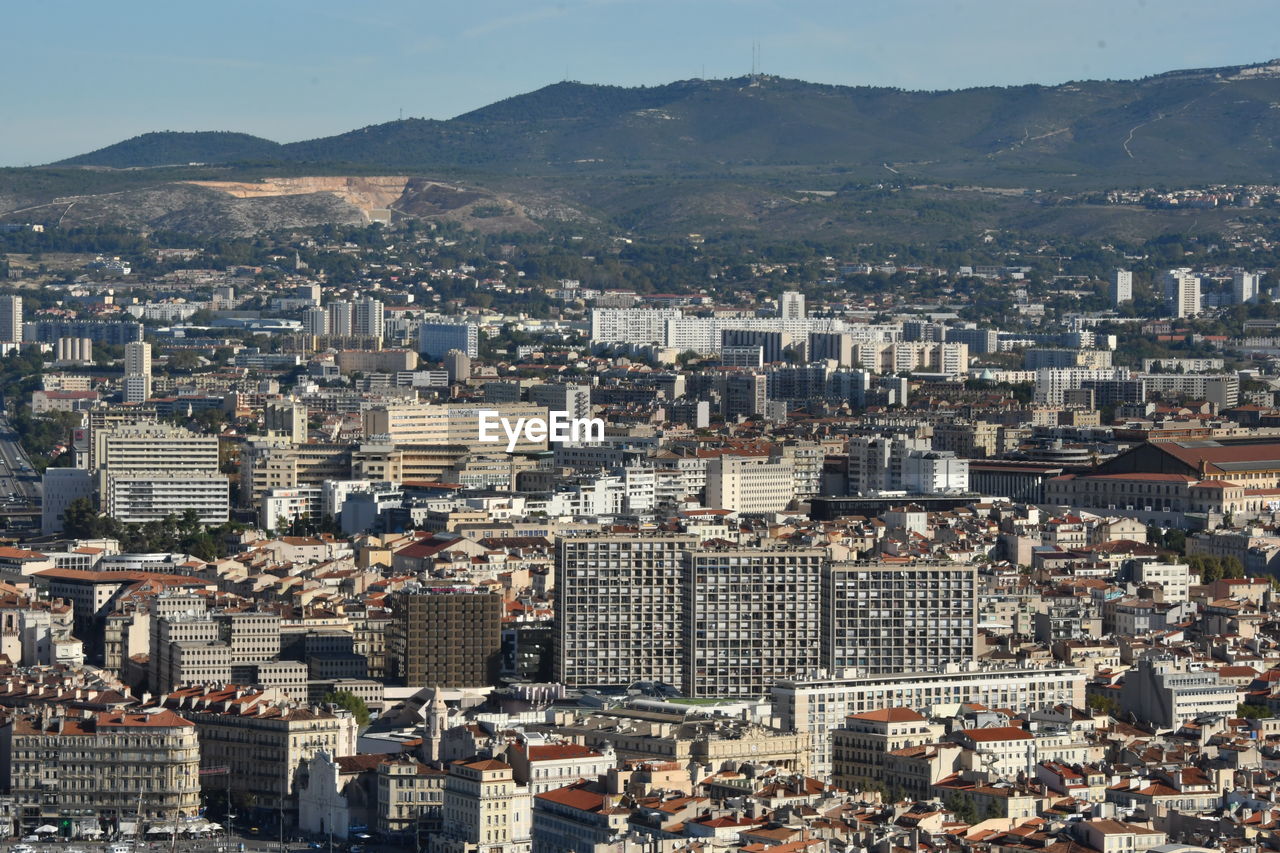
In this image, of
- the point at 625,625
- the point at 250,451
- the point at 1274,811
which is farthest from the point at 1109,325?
the point at 1274,811

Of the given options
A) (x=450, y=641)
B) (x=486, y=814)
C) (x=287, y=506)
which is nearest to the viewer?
(x=486, y=814)

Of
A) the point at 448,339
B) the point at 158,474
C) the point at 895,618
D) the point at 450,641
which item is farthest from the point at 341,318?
the point at 895,618

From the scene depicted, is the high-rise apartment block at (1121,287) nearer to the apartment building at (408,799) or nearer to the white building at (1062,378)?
the white building at (1062,378)

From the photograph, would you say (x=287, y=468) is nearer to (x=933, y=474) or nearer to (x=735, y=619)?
(x=933, y=474)

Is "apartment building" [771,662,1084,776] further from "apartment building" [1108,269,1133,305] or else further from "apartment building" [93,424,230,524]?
"apartment building" [1108,269,1133,305]

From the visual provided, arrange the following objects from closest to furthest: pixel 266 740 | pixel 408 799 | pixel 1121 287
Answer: pixel 408 799 → pixel 266 740 → pixel 1121 287

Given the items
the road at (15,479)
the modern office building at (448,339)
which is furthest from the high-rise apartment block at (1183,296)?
the road at (15,479)

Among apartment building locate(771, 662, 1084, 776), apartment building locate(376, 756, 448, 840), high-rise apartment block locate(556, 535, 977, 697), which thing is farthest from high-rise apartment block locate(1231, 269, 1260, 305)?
apartment building locate(376, 756, 448, 840)
